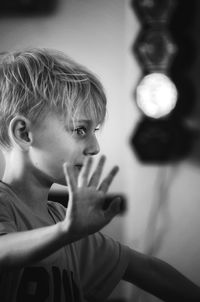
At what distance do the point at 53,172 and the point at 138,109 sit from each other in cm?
96

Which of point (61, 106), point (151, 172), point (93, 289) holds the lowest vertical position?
point (93, 289)

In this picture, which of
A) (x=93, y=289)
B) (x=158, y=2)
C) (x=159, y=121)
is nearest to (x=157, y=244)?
(x=159, y=121)

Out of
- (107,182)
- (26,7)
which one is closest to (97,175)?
(107,182)

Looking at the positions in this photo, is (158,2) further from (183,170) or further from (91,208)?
(91,208)

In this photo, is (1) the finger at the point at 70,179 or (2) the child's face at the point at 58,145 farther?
(2) the child's face at the point at 58,145

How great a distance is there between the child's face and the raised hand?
0.43ft

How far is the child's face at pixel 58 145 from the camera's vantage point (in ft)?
2.16

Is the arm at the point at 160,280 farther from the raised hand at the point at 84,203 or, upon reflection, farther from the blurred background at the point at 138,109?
the blurred background at the point at 138,109

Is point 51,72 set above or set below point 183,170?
above

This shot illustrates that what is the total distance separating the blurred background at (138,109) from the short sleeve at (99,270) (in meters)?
0.82

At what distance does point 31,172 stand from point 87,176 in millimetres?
179

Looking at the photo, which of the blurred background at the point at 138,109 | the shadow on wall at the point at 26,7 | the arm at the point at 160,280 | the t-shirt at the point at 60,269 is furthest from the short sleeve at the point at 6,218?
the shadow on wall at the point at 26,7

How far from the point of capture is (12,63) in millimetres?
695

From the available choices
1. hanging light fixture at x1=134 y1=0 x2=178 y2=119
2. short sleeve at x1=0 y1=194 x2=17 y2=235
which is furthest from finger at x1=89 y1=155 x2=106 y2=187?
hanging light fixture at x1=134 y1=0 x2=178 y2=119
